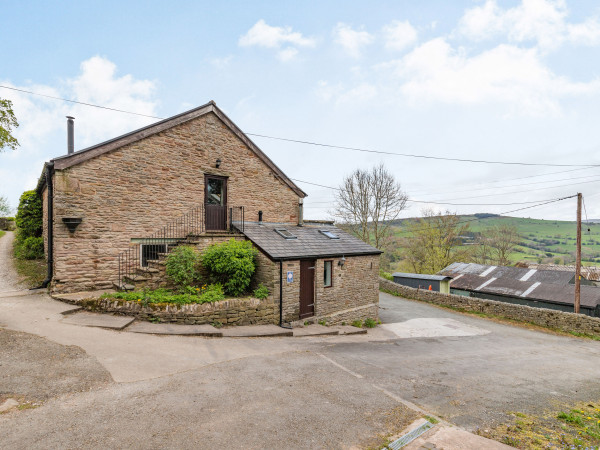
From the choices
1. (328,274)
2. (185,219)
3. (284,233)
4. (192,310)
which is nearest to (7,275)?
(185,219)

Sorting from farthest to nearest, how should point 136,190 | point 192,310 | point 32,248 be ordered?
1. point 32,248
2. point 136,190
3. point 192,310

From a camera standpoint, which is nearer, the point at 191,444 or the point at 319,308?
the point at 191,444

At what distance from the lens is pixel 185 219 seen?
12695 mm

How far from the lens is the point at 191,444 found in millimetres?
3752

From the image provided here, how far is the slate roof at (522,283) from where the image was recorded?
62.9 feet

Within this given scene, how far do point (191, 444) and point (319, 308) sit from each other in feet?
29.4

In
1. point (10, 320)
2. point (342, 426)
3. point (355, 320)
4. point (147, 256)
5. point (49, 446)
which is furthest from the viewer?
point (355, 320)

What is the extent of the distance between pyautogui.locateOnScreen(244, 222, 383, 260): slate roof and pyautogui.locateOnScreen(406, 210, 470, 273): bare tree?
2078cm

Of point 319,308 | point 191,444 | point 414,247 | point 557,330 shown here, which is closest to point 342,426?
point 191,444

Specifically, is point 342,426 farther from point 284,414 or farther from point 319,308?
point 319,308

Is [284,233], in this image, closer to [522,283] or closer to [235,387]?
[235,387]

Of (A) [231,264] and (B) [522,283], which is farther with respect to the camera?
(B) [522,283]

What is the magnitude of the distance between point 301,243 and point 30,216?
1510 centimetres

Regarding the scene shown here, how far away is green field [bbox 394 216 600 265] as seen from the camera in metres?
55.6
